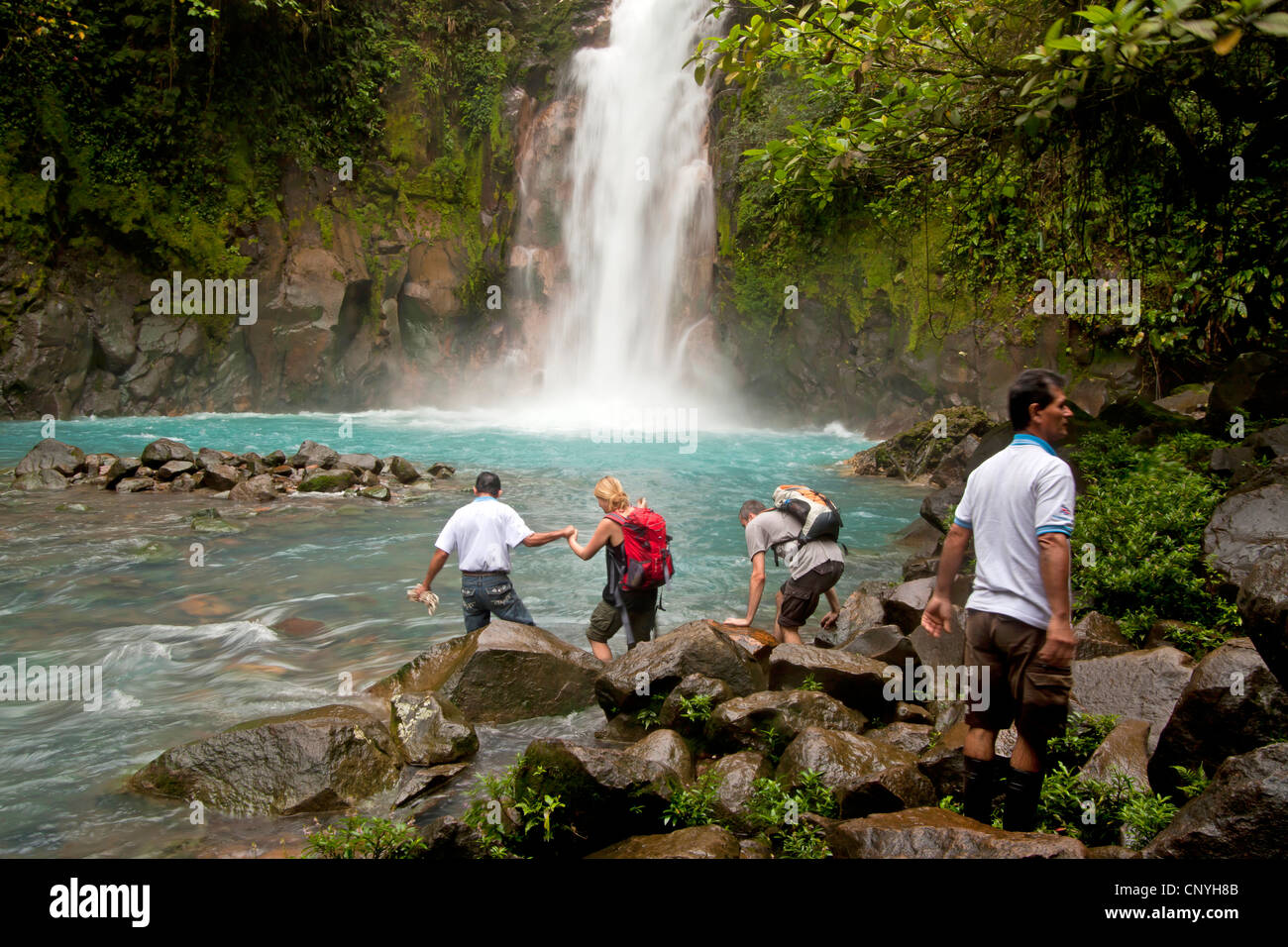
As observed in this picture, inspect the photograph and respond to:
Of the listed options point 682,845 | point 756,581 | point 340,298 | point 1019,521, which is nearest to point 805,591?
point 756,581

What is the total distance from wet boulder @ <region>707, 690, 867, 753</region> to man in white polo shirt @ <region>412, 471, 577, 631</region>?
2.16m

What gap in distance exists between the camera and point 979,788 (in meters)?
3.75

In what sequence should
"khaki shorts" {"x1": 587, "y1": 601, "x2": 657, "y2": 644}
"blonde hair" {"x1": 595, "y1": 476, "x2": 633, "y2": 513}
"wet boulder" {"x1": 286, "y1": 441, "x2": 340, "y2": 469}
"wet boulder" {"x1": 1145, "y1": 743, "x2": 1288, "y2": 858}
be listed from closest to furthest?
"wet boulder" {"x1": 1145, "y1": 743, "x2": 1288, "y2": 858}
"blonde hair" {"x1": 595, "y1": 476, "x2": 633, "y2": 513}
"khaki shorts" {"x1": 587, "y1": 601, "x2": 657, "y2": 644}
"wet boulder" {"x1": 286, "y1": 441, "x2": 340, "y2": 469}

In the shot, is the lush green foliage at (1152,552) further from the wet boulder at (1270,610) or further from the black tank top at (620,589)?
the black tank top at (620,589)

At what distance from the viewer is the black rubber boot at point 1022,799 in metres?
3.62

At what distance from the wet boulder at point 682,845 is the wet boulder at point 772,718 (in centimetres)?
122

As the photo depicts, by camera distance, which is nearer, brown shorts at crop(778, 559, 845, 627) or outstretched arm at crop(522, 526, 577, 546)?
outstretched arm at crop(522, 526, 577, 546)

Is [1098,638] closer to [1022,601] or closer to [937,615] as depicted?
[937,615]

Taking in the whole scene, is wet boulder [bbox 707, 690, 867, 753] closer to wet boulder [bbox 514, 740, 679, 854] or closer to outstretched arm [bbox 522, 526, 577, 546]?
wet boulder [bbox 514, 740, 679, 854]

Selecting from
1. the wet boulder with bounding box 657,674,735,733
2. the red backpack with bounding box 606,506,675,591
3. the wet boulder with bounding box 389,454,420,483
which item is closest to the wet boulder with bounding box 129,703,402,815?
the wet boulder with bounding box 657,674,735,733

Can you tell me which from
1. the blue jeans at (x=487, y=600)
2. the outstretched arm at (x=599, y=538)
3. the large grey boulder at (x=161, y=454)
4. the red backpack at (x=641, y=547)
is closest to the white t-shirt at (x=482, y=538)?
the blue jeans at (x=487, y=600)

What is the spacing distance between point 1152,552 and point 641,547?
399 centimetres

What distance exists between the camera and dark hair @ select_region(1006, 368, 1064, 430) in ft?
12.2
